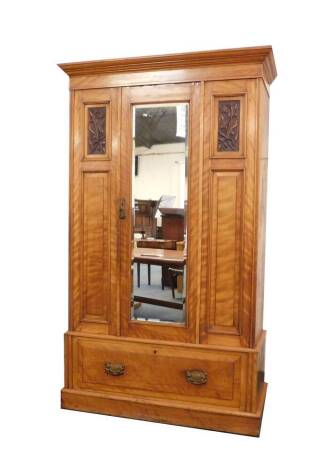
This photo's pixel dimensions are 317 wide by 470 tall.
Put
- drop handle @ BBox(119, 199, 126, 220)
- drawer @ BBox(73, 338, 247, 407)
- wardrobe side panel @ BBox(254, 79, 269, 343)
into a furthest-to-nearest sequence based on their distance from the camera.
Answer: drop handle @ BBox(119, 199, 126, 220) < drawer @ BBox(73, 338, 247, 407) < wardrobe side panel @ BBox(254, 79, 269, 343)

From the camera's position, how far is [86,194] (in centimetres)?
329

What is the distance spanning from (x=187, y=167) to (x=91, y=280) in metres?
1.00

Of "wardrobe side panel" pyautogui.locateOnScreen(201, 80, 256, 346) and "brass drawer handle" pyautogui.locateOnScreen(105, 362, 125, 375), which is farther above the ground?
"wardrobe side panel" pyautogui.locateOnScreen(201, 80, 256, 346)

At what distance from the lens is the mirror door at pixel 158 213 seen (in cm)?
308

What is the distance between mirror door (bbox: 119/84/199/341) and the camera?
3.08 metres

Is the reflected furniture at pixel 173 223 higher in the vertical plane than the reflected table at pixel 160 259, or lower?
higher

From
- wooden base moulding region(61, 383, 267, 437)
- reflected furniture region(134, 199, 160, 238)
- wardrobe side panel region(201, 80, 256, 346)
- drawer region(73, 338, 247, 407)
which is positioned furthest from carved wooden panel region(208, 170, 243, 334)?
wooden base moulding region(61, 383, 267, 437)

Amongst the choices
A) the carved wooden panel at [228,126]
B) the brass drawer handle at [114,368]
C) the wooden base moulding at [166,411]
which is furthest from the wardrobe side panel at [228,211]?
the brass drawer handle at [114,368]

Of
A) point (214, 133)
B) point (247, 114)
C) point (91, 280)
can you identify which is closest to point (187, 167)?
point (214, 133)

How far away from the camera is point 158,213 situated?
10.3 ft

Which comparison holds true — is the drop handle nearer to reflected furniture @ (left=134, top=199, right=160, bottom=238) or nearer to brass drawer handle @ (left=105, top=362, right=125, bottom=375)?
reflected furniture @ (left=134, top=199, right=160, bottom=238)

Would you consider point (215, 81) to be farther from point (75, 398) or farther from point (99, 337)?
point (75, 398)

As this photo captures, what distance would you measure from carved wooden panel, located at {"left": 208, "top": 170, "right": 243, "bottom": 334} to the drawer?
0.24 meters

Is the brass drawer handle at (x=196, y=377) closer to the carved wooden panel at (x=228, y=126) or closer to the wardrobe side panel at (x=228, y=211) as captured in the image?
the wardrobe side panel at (x=228, y=211)
